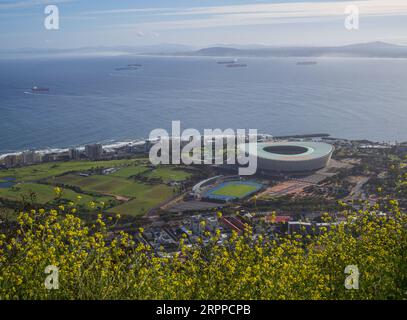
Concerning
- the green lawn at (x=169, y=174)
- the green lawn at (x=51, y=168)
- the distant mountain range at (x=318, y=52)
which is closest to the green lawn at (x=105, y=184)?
the green lawn at (x=51, y=168)

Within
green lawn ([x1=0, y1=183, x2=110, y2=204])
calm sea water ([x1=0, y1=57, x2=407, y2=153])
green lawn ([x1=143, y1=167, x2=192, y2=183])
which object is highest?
calm sea water ([x1=0, y1=57, x2=407, y2=153])

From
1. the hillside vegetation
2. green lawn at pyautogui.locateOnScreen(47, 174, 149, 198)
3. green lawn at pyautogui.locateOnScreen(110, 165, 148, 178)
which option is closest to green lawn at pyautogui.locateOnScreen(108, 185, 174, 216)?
green lawn at pyautogui.locateOnScreen(47, 174, 149, 198)

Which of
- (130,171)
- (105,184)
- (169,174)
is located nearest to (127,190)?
(105,184)

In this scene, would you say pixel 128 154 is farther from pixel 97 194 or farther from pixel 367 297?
pixel 367 297

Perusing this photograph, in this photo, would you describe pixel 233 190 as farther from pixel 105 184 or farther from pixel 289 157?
pixel 105 184

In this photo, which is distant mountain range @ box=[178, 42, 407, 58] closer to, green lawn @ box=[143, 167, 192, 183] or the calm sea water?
the calm sea water
